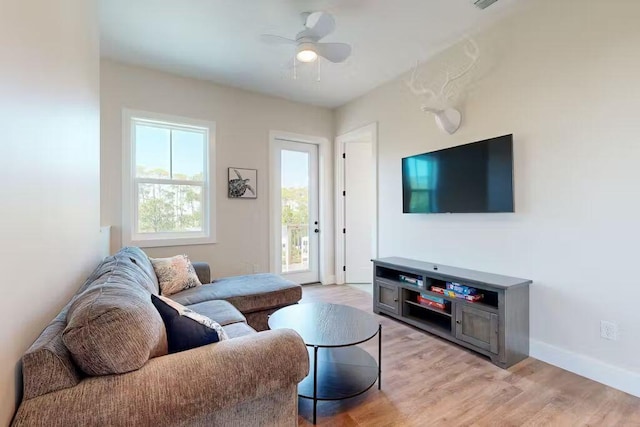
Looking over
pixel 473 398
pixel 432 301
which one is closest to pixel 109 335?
pixel 473 398

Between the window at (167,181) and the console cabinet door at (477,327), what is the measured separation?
296cm

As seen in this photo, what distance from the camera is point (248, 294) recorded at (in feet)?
8.70

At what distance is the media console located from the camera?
2305 mm

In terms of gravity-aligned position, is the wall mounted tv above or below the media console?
above

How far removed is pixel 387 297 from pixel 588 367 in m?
1.67

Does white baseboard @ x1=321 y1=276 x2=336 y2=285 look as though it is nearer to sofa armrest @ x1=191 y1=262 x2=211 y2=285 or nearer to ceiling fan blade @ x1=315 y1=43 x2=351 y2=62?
sofa armrest @ x1=191 y1=262 x2=211 y2=285

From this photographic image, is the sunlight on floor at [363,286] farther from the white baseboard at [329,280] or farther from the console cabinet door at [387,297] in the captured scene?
the console cabinet door at [387,297]

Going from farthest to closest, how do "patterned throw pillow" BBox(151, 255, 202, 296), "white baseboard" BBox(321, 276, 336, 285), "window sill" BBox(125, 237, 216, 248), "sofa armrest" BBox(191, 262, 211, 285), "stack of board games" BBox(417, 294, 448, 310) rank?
1. "white baseboard" BBox(321, 276, 336, 285)
2. "window sill" BBox(125, 237, 216, 248)
3. "sofa armrest" BBox(191, 262, 211, 285)
4. "stack of board games" BBox(417, 294, 448, 310)
5. "patterned throw pillow" BBox(151, 255, 202, 296)

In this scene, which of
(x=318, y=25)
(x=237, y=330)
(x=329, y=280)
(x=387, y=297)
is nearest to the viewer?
(x=237, y=330)

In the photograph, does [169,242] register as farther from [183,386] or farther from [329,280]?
[183,386]

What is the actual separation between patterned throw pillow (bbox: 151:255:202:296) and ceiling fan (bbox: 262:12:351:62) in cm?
212

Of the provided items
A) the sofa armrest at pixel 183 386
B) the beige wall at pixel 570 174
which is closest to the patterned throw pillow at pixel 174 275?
the sofa armrest at pixel 183 386

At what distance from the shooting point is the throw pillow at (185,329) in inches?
49.2

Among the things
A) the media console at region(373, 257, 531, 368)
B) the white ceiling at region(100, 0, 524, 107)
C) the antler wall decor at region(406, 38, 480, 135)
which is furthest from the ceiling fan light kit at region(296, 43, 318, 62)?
the media console at region(373, 257, 531, 368)
